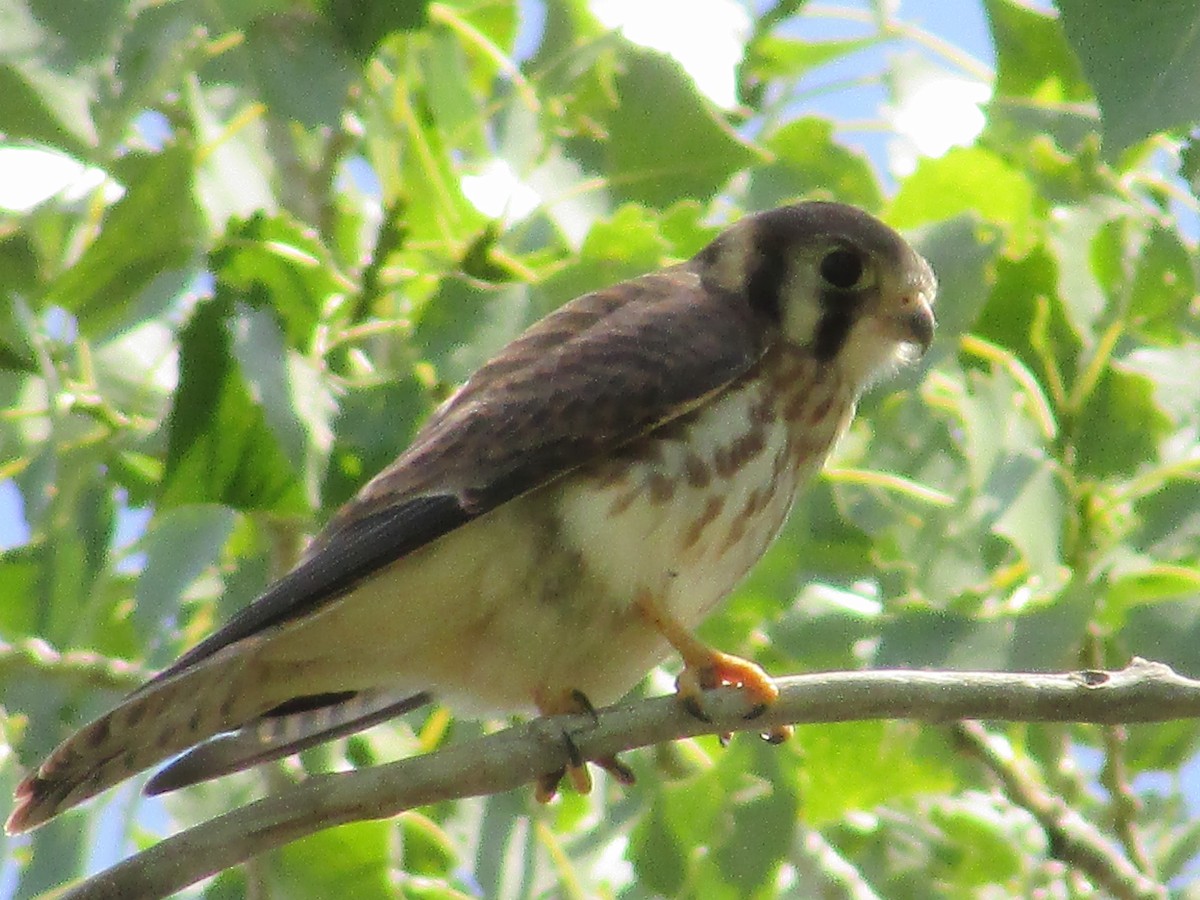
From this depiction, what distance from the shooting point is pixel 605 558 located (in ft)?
8.39

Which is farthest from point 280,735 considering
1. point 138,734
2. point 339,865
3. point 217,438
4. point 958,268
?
point 958,268

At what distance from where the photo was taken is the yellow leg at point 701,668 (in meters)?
2.17

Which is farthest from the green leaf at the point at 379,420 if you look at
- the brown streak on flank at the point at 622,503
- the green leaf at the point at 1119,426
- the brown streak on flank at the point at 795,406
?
the green leaf at the point at 1119,426

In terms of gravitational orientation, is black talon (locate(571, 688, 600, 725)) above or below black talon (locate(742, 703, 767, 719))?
below

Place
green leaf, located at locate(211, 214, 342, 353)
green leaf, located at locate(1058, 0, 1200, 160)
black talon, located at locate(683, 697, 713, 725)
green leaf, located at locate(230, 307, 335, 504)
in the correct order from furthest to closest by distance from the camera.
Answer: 1. green leaf, located at locate(211, 214, 342, 353)
2. green leaf, located at locate(230, 307, 335, 504)
3. black talon, located at locate(683, 697, 713, 725)
4. green leaf, located at locate(1058, 0, 1200, 160)

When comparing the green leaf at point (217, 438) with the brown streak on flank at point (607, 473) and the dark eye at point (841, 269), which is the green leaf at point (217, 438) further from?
the dark eye at point (841, 269)

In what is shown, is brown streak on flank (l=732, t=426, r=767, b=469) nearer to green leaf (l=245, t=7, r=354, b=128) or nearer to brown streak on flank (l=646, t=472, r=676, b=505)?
brown streak on flank (l=646, t=472, r=676, b=505)

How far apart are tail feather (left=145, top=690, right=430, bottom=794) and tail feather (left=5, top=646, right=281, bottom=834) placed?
62 mm

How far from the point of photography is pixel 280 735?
276cm

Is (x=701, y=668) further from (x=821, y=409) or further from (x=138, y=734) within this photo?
(x=138, y=734)

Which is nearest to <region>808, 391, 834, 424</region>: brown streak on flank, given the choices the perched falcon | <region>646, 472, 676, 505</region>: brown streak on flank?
the perched falcon

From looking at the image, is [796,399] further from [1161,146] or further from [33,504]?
[33,504]

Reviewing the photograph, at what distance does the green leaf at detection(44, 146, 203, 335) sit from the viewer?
268cm

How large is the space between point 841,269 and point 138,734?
134 cm
